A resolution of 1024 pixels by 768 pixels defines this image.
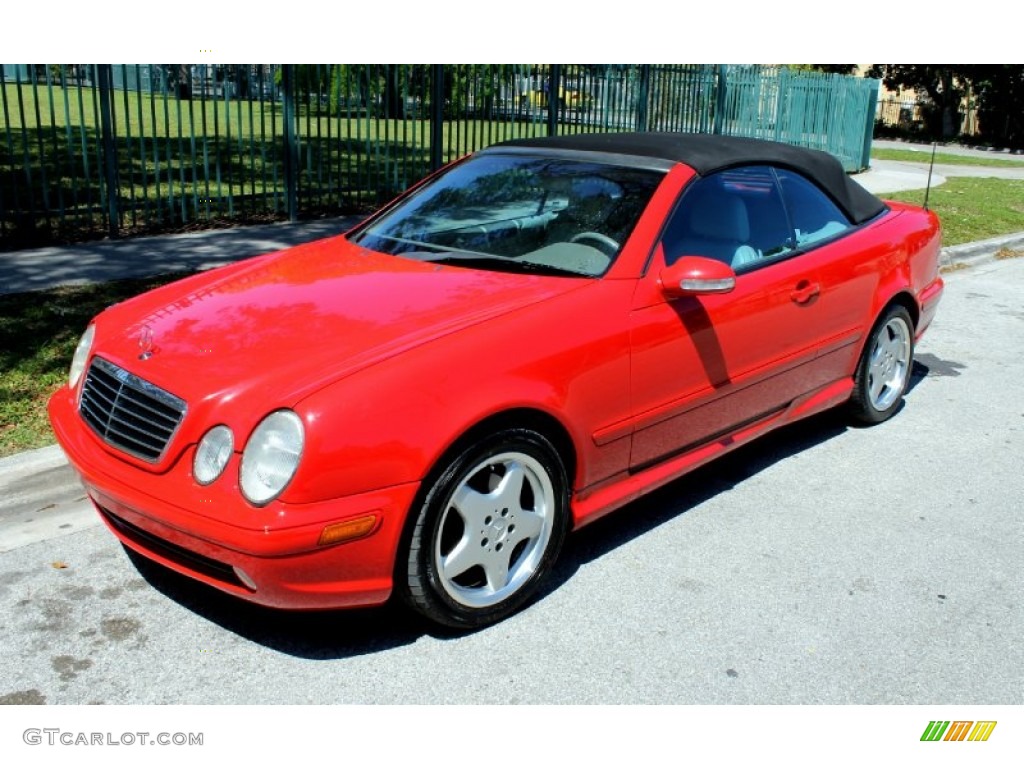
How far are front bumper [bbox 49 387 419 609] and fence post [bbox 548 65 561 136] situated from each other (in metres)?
11.3

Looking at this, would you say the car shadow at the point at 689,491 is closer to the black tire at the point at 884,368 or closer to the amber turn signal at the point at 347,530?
the black tire at the point at 884,368

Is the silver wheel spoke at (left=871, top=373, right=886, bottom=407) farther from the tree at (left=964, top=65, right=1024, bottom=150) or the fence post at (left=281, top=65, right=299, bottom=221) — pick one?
the tree at (left=964, top=65, right=1024, bottom=150)

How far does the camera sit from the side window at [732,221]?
4.28 metres

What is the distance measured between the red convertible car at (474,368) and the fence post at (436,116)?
23.9ft

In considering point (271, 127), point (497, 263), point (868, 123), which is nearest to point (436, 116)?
point (271, 127)

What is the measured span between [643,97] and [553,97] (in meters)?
2.47

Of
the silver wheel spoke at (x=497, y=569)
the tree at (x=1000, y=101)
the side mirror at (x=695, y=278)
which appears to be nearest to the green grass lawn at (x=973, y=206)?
the side mirror at (x=695, y=278)

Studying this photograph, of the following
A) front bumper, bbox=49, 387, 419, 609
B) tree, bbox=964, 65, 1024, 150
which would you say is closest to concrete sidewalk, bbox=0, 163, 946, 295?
front bumper, bbox=49, 387, 419, 609

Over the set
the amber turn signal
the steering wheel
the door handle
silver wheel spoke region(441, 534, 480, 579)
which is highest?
the steering wheel

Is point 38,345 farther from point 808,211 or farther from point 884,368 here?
point 884,368

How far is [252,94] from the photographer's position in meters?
10.5

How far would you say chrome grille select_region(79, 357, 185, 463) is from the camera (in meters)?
3.24

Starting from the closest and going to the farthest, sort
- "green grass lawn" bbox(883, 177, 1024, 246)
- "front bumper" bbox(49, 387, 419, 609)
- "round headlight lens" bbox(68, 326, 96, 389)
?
"front bumper" bbox(49, 387, 419, 609) → "round headlight lens" bbox(68, 326, 96, 389) → "green grass lawn" bbox(883, 177, 1024, 246)

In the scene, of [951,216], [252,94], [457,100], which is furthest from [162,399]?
[951,216]
